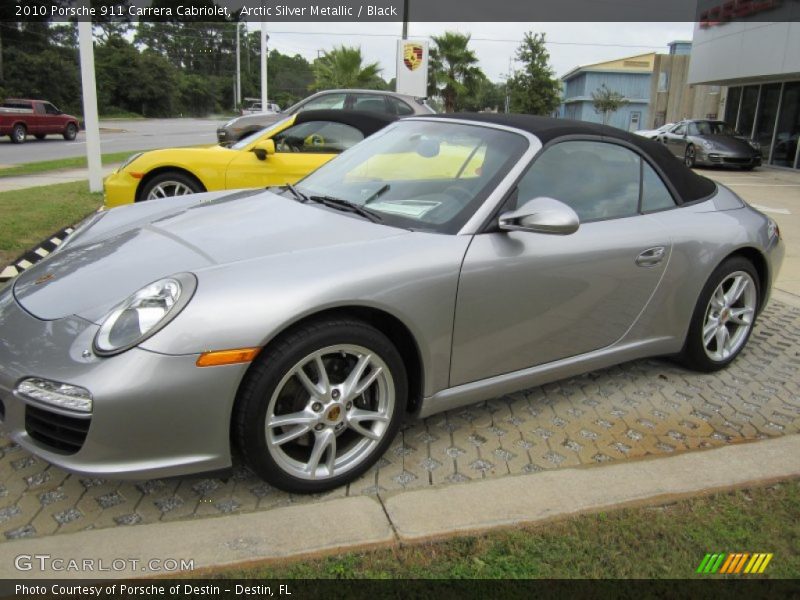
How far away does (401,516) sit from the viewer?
242 cm

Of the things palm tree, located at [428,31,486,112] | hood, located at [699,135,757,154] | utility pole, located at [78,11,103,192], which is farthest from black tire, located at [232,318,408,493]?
palm tree, located at [428,31,486,112]

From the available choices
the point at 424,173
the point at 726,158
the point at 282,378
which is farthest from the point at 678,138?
the point at 282,378

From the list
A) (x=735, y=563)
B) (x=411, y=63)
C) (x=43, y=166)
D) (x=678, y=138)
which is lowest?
(x=735, y=563)

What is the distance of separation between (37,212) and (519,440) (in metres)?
6.95

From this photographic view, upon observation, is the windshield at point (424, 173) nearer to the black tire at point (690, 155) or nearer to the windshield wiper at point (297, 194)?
the windshield wiper at point (297, 194)

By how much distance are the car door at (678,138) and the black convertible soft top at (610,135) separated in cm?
1793

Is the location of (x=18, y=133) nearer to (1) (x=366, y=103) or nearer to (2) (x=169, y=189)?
(1) (x=366, y=103)

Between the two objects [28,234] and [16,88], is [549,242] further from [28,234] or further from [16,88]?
[16,88]

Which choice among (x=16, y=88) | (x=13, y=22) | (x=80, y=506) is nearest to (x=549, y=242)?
(x=80, y=506)

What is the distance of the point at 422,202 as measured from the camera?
9.88ft

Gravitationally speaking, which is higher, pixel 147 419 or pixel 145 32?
pixel 145 32

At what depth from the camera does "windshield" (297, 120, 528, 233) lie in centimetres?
290

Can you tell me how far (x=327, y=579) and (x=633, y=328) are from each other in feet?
6.93

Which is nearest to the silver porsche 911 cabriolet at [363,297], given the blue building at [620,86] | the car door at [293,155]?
the car door at [293,155]
